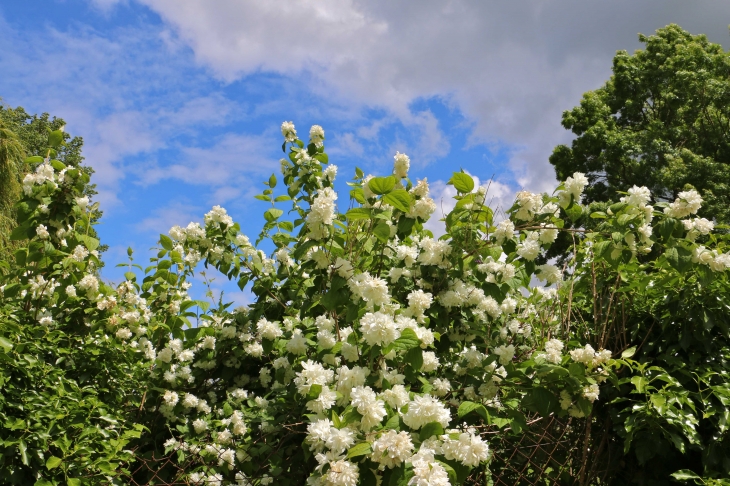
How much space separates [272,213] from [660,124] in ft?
43.9

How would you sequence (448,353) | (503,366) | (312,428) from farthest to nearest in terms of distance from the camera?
1. (448,353)
2. (503,366)
3. (312,428)

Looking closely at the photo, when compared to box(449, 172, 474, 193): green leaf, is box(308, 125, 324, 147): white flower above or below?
above

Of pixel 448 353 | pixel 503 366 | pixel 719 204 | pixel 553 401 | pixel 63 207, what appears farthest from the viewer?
pixel 719 204

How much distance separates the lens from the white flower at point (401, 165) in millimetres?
2635

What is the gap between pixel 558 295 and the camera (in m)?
3.34

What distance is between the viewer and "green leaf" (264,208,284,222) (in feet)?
11.3

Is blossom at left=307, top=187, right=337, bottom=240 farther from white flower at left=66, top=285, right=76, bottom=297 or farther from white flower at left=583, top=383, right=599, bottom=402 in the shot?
white flower at left=66, top=285, right=76, bottom=297

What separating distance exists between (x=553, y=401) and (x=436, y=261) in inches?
31.1

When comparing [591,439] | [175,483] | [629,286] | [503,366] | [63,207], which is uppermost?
[63,207]

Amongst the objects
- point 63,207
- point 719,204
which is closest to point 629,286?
point 63,207

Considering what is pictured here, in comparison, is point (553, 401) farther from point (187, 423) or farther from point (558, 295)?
point (187, 423)

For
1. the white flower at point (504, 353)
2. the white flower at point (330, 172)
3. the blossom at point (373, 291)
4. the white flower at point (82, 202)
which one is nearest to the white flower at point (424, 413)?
the blossom at point (373, 291)

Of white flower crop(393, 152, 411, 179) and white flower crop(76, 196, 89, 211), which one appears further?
white flower crop(76, 196, 89, 211)

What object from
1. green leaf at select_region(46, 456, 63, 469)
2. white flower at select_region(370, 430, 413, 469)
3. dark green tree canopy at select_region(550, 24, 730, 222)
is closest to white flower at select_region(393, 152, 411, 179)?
white flower at select_region(370, 430, 413, 469)
